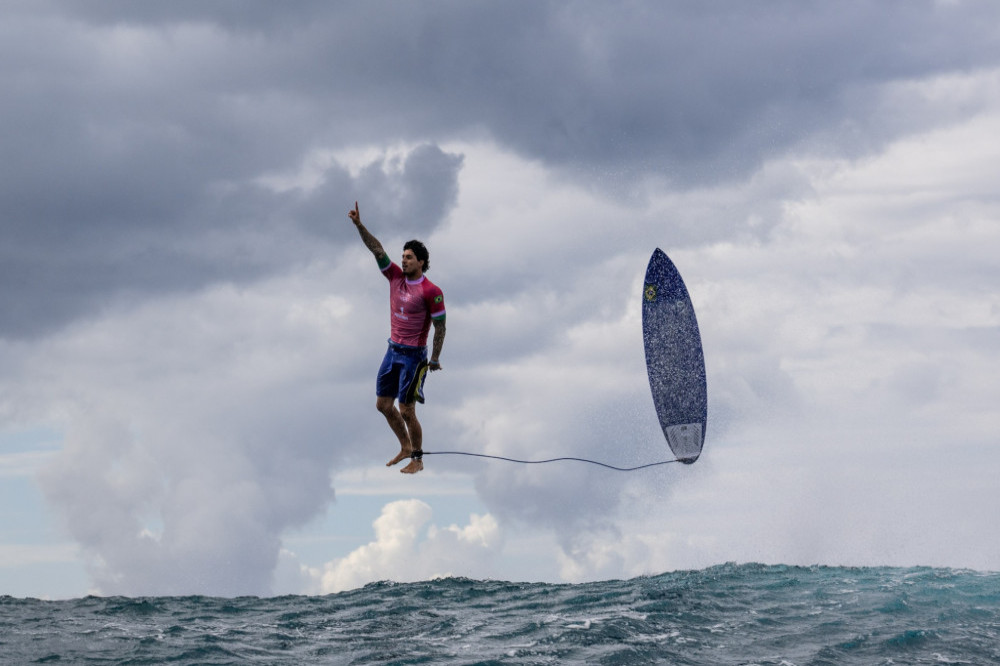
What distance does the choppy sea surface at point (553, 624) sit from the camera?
12977 millimetres

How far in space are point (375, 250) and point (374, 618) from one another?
6.50 meters

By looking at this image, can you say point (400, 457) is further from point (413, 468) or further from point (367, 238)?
point (367, 238)

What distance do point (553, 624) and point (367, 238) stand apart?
7.28 metres

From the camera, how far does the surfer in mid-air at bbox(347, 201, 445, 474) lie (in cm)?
1592

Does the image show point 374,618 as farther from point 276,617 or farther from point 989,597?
point 989,597

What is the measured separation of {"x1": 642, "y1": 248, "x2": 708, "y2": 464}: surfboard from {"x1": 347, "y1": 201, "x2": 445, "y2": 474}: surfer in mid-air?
21.6 feet

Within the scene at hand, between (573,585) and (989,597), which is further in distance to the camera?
(573,585)

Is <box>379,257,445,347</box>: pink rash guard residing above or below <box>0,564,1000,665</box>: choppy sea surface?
above

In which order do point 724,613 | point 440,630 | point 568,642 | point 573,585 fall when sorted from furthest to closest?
point 573,585 → point 724,613 → point 440,630 → point 568,642

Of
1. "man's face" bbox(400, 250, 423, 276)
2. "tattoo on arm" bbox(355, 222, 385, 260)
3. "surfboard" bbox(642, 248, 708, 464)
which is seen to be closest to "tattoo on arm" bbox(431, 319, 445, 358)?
"man's face" bbox(400, 250, 423, 276)

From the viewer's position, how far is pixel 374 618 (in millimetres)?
15820

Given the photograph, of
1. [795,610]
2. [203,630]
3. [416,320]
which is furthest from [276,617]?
[795,610]

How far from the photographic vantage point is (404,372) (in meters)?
16.4

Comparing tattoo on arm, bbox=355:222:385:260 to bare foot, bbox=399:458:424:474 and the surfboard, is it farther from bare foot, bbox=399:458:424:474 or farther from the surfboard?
the surfboard
